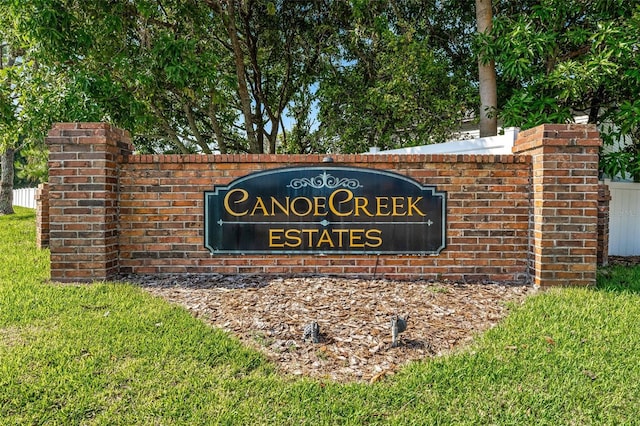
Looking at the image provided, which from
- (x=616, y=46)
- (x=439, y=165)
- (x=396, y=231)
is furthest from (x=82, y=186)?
(x=616, y=46)

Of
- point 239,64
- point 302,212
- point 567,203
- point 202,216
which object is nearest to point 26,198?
point 239,64

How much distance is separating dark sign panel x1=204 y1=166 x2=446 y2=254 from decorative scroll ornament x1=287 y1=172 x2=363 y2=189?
11 millimetres

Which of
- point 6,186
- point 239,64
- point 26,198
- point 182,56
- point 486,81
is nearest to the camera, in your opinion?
point 182,56

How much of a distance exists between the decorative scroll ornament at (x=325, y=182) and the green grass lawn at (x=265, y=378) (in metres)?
1.84

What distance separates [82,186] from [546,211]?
471 centimetres

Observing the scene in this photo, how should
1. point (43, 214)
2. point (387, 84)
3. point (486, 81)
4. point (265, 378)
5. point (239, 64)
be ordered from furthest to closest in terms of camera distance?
point (239, 64) → point (387, 84) → point (486, 81) → point (43, 214) → point (265, 378)

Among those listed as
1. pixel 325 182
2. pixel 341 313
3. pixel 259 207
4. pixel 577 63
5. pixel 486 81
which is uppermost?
pixel 486 81

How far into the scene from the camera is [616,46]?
5914mm

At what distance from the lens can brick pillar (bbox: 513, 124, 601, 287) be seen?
4.37 meters

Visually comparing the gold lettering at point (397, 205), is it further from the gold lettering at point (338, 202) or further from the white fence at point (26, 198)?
the white fence at point (26, 198)

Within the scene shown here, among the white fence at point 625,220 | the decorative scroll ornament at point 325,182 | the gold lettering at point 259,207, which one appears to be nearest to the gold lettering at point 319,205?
the decorative scroll ornament at point 325,182

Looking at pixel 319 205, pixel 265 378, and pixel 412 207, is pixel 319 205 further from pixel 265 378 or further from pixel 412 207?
pixel 265 378

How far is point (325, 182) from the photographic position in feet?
15.7

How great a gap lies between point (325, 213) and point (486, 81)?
473 centimetres
